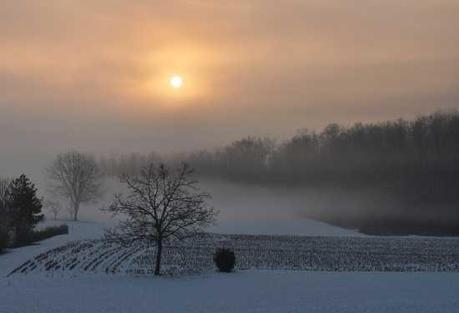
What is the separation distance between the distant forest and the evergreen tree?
1958 inches

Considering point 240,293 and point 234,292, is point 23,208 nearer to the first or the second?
point 234,292

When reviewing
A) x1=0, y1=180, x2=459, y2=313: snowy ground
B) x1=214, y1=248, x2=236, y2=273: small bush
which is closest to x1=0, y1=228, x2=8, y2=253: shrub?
x1=0, y1=180, x2=459, y2=313: snowy ground

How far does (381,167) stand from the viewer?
A: 431 ft

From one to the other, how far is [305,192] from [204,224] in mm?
100939

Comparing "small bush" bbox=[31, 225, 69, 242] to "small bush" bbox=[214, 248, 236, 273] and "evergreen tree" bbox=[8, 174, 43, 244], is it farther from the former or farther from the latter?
"small bush" bbox=[214, 248, 236, 273]

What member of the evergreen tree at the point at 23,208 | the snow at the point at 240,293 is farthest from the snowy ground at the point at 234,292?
the evergreen tree at the point at 23,208

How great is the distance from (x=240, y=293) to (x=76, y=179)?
96416mm

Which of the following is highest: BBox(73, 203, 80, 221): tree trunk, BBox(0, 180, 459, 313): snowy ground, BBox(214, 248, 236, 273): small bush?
BBox(73, 203, 80, 221): tree trunk

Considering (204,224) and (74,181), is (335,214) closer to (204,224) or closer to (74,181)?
(74,181)

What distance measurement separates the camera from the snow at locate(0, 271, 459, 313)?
25.6 m

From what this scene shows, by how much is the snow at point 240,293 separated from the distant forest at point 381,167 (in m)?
56.9

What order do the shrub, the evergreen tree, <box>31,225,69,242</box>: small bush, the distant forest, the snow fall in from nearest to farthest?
the snow < the shrub < the evergreen tree < <box>31,225,69,242</box>: small bush < the distant forest

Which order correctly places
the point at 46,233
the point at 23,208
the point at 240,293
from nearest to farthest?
the point at 240,293, the point at 23,208, the point at 46,233

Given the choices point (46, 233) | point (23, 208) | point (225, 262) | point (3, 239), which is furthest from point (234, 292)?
point (46, 233)
